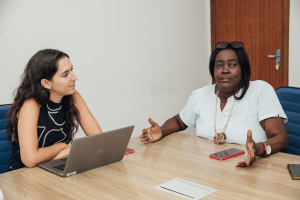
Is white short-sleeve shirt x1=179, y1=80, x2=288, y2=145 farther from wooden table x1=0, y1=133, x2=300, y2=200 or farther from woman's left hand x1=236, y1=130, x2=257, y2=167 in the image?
woman's left hand x1=236, y1=130, x2=257, y2=167

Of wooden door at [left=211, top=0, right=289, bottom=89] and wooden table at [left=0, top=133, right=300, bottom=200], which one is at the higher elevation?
wooden door at [left=211, top=0, right=289, bottom=89]

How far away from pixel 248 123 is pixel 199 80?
8.11ft

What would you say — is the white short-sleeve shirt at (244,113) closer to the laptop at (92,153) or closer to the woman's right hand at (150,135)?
the woman's right hand at (150,135)

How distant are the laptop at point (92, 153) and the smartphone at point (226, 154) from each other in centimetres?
45

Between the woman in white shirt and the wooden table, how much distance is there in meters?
0.26

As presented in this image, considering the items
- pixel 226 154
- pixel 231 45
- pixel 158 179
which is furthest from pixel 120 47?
pixel 158 179

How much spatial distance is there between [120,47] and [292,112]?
1981mm

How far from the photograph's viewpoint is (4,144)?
72.4 inches

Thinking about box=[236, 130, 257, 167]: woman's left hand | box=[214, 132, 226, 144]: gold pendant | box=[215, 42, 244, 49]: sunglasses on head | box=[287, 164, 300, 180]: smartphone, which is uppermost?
box=[215, 42, 244, 49]: sunglasses on head

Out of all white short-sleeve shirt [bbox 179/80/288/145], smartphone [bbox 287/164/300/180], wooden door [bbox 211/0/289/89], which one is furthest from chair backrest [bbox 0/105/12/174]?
wooden door [bbox 211/0/289/89]

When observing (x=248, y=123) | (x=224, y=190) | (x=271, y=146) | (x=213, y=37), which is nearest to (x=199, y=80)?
(x=213, y=37)

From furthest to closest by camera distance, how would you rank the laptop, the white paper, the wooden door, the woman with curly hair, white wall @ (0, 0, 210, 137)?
the wooden door → white wall @ (0, 0, 210, 137) → the woman with curly hair → the laptop → the white paper

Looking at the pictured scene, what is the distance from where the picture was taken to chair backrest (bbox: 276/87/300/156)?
1853 mm

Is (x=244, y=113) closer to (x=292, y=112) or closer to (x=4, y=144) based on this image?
(x=292, y=112)
